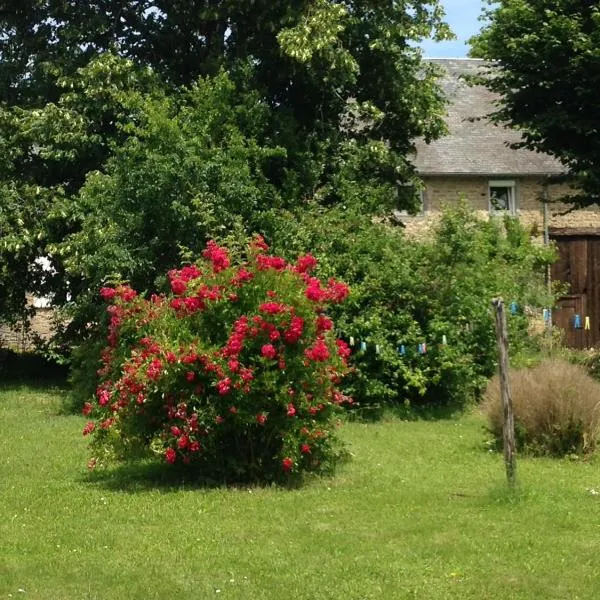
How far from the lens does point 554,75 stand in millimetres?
18578

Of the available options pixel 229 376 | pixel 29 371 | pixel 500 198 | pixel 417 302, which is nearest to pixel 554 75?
pixel 417 302

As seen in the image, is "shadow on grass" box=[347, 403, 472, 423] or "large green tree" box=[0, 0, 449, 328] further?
"large green tree" box=[0, 0, 449, 328]

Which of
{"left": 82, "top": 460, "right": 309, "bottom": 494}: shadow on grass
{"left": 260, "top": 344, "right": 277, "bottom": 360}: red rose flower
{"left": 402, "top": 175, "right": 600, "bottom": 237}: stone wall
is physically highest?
{"left": 402, "top": 175, "right": 600, "bottom": 237}: stone wall

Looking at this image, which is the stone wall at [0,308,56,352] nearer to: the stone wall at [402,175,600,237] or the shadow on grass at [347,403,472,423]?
the shadow on grass at [347,403,472,423]

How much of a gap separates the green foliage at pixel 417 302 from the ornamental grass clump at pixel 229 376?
18.6 feet

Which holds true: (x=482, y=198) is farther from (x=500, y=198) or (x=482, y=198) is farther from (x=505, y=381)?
(x=505, y=381)

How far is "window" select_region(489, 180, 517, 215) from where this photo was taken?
3183 centimetres

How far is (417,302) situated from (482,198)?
15.8m

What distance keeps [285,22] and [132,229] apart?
4719 mm

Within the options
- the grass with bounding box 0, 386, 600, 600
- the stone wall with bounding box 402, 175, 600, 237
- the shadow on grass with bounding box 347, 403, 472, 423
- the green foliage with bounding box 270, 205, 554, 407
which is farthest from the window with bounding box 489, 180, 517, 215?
the grass with bounding box 0, 386, 600, 600

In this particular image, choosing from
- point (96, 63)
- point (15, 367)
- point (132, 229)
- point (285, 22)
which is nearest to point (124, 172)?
point (132, 229)

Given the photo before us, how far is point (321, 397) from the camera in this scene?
9.99 m

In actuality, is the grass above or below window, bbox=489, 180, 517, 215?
below

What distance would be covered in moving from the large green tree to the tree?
2.06m
